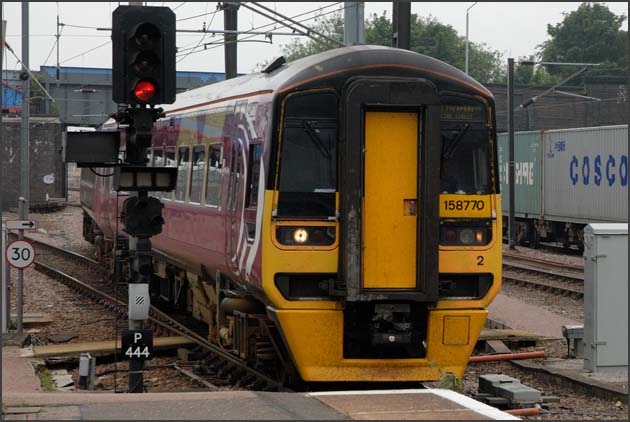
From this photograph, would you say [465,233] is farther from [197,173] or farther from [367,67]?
[197,173]

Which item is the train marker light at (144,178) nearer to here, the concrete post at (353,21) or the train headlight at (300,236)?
the train headlight at (300,236)

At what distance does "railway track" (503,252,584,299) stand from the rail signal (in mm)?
12622

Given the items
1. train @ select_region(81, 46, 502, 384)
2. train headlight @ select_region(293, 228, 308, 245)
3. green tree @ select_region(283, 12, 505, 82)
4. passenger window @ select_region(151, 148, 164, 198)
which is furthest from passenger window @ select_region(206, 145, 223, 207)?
green tree @ select_region(283, 12, 505, 82)

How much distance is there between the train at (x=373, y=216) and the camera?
33.2 ft

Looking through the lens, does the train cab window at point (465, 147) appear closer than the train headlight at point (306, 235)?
No

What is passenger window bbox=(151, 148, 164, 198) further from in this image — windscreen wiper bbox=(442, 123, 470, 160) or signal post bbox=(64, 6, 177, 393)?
windscreen wiper bbox=(442, 123, 470, 160)

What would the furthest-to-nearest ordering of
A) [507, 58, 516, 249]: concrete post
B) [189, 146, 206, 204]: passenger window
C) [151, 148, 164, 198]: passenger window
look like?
[507, 58, 516, 249]: concrete post, [151, 148, 164, 198]: passenger window, [189, 146, 206, 204]: passenger window

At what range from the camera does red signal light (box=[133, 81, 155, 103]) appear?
9.81 metres

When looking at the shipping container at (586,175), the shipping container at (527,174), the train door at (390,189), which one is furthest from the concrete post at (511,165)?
the train door at (390,189)

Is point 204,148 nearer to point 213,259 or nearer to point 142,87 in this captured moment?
point 213,259

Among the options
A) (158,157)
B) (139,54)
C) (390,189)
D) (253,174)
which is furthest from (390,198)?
(158,157)

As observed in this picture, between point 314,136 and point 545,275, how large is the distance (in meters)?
15.6

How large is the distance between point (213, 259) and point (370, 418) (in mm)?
5318

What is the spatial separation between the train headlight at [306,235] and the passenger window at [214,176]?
2407mm
